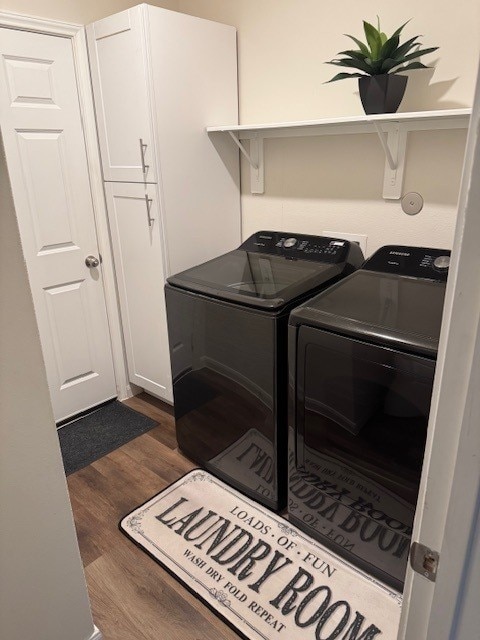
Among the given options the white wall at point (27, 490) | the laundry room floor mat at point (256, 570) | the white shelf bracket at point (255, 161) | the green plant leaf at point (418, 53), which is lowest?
the laundry room floor mat at point (256, 570)

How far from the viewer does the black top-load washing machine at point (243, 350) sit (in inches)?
66.8

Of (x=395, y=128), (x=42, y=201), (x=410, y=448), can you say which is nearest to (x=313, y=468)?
(x=410, y=448)

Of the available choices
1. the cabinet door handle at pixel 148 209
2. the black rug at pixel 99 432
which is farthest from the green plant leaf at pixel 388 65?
the black rug at pixel 99 432

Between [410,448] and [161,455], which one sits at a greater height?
[410,448]

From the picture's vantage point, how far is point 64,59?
212cm

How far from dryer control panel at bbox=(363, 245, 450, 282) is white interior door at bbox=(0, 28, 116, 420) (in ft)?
4.97

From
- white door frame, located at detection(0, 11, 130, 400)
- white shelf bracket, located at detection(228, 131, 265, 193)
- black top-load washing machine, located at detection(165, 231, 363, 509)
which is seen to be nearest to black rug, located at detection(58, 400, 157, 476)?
white door frame, located at detection(0, 11, 130, 400)

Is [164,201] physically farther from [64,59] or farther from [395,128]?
[395,128]

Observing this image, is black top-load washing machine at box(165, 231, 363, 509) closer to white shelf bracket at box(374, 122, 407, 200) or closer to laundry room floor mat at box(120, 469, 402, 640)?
laundry room floor mat at box(120, 469, 402, 640)

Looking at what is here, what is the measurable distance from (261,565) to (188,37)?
2283mm

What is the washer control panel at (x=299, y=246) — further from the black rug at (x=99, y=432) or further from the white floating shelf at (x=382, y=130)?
the black rug at (x=99, y=432)

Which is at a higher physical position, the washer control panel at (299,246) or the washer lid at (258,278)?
the washer control panel at (299,246)

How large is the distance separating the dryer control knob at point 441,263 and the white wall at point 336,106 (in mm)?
125

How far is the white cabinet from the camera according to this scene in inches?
78.0
